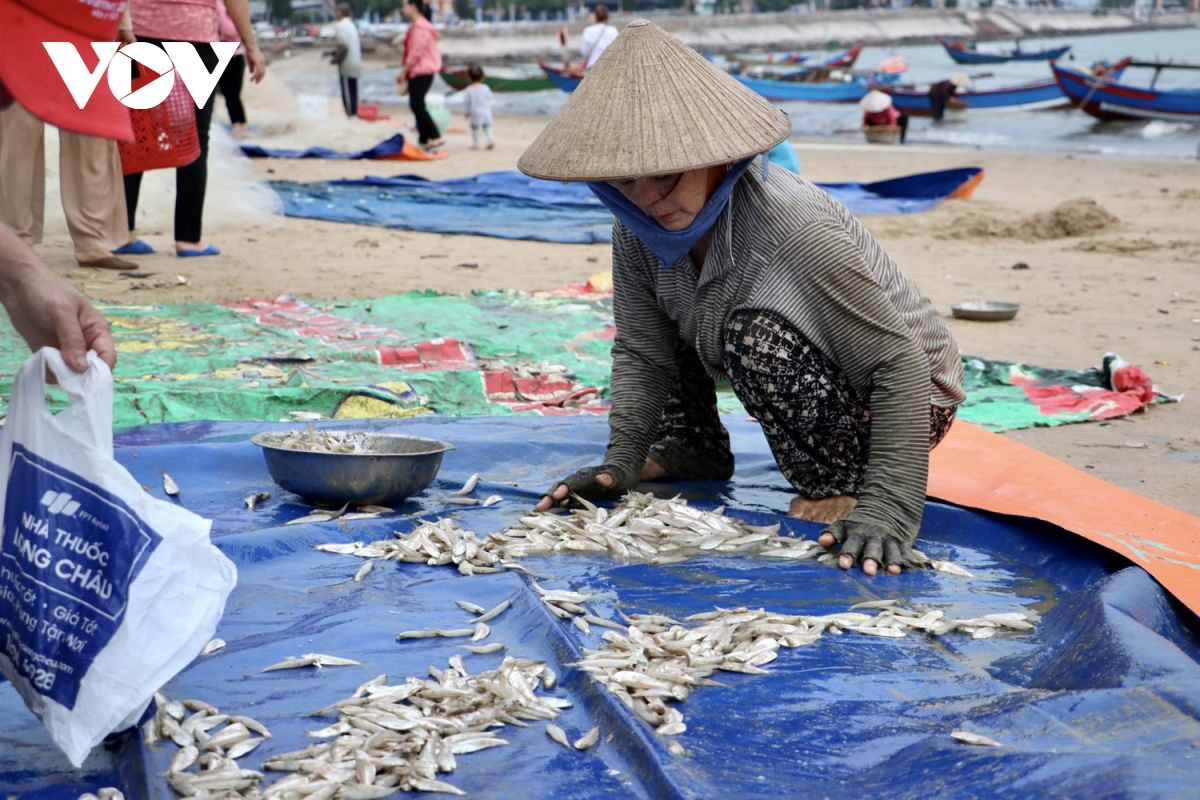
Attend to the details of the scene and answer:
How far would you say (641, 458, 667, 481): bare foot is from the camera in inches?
132

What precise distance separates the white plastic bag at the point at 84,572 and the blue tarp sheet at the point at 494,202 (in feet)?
22.1

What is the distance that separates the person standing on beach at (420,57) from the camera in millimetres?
14070

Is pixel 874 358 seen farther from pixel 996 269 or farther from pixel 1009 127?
pixel 1009 127

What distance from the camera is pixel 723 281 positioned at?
2.81 m

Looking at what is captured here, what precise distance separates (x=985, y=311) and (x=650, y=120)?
13.1 ft

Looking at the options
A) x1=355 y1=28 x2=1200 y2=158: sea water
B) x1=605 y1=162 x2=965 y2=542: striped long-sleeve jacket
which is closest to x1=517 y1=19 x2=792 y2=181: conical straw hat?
x1=605 y1=162 x2=965 y2=542: striped long-sleeve jacket

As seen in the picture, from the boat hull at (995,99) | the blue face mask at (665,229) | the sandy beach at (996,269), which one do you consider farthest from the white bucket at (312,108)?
the boat hull at (995,99)

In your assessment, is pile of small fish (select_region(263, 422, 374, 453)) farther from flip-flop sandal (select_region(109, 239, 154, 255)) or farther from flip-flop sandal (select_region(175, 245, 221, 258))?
flip-flop sandal (select_region(109, 239, 154, 255))

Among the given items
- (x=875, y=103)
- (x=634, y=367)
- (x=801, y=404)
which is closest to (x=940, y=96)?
(x=875, y=103)

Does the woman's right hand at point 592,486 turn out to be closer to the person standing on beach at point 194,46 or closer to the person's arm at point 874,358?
the person's arm at point 874,358

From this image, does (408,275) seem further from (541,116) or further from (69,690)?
(541,116)

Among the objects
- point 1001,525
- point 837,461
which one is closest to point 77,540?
point 837,461

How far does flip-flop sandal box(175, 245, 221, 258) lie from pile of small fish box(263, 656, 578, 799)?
5294mm

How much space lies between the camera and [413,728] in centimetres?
185
